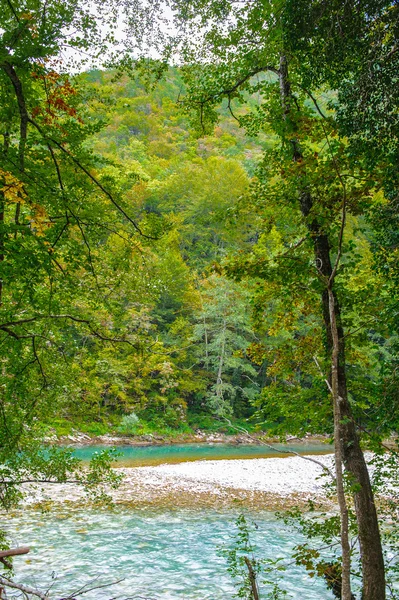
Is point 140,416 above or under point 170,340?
under

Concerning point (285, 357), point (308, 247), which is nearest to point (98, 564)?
point (285, 357)

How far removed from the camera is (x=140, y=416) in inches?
1115

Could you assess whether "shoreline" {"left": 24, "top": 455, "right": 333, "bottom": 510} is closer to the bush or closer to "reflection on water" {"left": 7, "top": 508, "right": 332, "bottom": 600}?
"reflection on water" {"left": 7, "top": 508, "right": 332, "bottom": 600}

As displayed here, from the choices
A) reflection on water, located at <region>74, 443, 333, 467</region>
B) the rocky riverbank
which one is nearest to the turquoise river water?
reflection on water, located at <region>74, 443, 333, 467</region>

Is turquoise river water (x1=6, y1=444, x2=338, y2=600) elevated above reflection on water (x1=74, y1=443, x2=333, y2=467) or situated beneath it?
elevated above

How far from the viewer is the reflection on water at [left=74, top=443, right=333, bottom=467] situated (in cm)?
1859

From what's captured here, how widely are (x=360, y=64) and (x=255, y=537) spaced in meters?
7.90

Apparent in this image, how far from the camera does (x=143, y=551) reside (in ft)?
25.3

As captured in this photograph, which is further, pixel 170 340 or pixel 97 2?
pixel 170 340

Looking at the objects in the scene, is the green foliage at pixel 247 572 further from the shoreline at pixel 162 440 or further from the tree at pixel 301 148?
the shoreline at pixel 162 440

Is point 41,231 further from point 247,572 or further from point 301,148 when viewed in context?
point 247,572

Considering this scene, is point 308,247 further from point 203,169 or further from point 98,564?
point 203,169

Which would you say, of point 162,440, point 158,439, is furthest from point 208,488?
point 158,439

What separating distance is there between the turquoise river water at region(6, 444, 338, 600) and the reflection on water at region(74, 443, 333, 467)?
304 inches
